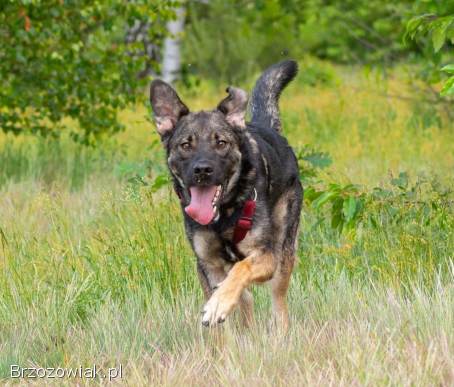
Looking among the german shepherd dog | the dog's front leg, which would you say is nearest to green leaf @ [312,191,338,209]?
the german shepherd dog

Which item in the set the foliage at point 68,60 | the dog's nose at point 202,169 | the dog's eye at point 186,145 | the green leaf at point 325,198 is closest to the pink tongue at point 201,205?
the dog's nose at point 202,169

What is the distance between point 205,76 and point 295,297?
14.8 metres

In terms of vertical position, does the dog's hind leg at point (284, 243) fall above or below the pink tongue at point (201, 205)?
below

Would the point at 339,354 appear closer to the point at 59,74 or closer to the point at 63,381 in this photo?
the point at 63,381

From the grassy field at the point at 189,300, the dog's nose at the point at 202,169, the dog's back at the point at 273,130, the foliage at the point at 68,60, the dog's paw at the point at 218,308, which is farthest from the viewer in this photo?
the foliage at the point at 68,60

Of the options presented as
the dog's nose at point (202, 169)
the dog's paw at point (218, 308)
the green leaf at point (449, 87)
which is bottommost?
the dog's paw at point (218, 308)

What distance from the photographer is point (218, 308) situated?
15.2ft

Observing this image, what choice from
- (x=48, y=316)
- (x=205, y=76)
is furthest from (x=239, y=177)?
(x=205, y=76)

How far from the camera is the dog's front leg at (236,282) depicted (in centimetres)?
462

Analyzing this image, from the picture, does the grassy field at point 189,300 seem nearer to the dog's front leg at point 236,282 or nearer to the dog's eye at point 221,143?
the dog's front leg at point 236,282

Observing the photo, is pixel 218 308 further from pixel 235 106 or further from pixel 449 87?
pixel 449 87

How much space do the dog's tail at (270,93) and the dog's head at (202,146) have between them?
1.02 meters

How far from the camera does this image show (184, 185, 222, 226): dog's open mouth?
5.15m

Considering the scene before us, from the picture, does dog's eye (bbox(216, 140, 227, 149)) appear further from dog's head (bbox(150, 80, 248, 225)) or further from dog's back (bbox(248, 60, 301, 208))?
dog's back (bbox(248, 60, 301, 208))
